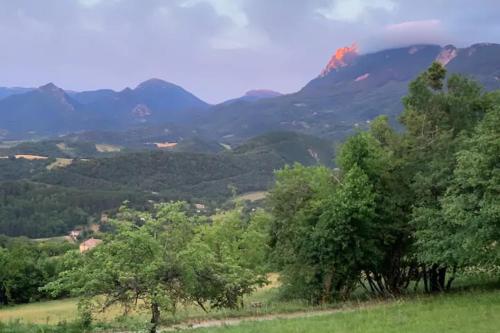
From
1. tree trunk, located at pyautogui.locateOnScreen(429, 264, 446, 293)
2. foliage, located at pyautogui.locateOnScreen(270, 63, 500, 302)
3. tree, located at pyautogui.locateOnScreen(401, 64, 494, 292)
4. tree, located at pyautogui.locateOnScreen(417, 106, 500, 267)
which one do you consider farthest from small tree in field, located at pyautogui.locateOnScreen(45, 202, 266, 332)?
tree trunk, located at pyautogui.locateOnScreen(429, 264, 446, 293)

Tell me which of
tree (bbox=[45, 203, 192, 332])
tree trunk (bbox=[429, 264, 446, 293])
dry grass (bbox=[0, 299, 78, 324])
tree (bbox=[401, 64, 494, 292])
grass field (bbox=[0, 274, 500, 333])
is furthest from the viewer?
dry grass (bbox=[0, 299, 78, 324])

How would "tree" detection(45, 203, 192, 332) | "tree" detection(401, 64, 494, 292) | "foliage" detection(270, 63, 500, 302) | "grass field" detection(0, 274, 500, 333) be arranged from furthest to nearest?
"tree" detection(401, 64, 494, 292) < "foliage" detection(270, 63, 500, 302) < "tree" detection(45, 203, 192, 332) < "grass field" detection(0, 274, 500, 333)

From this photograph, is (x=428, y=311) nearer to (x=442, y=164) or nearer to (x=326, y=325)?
(x=326, y=325)

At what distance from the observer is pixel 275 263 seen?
26.4m

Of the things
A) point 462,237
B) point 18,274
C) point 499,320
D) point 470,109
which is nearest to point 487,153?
point 462,237

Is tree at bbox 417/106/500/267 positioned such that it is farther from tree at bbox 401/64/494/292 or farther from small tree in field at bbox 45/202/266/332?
small tree in field at bbox 45/202/266/332

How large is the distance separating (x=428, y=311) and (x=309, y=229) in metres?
7.39

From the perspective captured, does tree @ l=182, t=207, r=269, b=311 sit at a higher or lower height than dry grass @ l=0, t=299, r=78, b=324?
higher

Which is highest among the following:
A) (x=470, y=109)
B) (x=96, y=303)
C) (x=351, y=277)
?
(x=470, y=109)

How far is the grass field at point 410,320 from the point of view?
14.4 meters

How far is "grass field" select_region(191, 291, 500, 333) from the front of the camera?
14.4 m

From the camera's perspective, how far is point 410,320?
15.7 m

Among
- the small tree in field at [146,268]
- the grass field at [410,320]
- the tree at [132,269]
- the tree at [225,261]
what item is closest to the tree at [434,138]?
the grass field at [410,320]

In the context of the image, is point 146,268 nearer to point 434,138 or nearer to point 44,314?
point 434,138
